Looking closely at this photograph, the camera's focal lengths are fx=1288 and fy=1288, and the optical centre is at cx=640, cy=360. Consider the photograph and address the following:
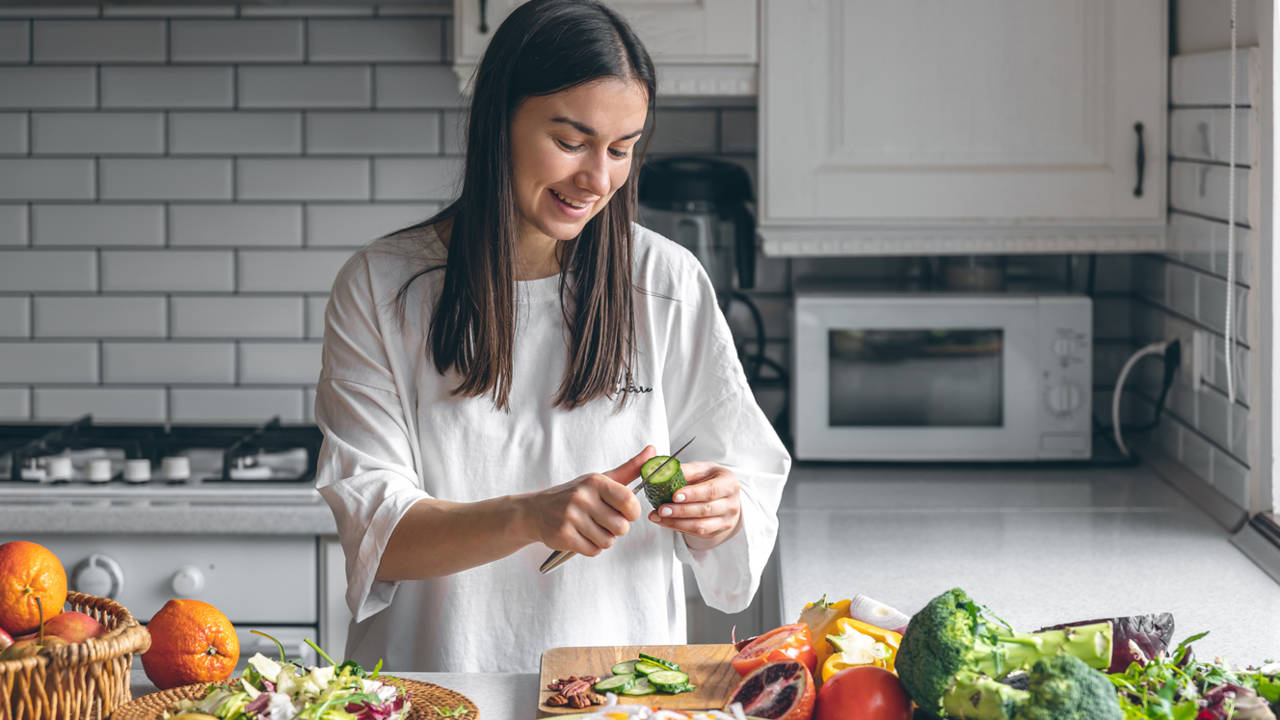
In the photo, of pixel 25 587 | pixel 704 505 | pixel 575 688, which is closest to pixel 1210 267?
pixel 704 505

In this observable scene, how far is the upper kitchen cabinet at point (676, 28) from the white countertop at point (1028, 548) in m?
0.75

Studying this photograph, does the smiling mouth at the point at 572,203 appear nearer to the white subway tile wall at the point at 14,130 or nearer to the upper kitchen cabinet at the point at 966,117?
the upper kitchen cabinet at the point at 966,117

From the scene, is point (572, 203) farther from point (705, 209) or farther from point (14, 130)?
point (14, 130)

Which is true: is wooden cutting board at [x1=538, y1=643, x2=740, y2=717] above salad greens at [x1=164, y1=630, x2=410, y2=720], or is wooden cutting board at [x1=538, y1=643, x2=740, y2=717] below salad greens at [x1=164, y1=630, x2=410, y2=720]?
below

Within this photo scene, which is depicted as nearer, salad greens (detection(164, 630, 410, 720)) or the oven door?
salad greens (detection(164, 630, 410, 720))

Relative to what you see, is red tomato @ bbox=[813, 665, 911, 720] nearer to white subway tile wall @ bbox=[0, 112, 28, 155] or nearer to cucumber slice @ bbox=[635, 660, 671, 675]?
cucumber slice @ bbox=[635, 660, 671, 675]

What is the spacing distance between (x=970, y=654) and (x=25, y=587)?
71 centimetres

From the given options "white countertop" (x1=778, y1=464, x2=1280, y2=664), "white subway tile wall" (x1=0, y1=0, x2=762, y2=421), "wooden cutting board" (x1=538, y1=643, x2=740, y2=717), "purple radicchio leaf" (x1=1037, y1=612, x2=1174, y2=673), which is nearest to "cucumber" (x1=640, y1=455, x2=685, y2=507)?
"wooden cutting board" (x1=538, y1=643, x2=740, y2=717)

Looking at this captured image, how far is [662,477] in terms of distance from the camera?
119 centimetres

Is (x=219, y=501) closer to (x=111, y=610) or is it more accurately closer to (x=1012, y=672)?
(x=111, y=610)

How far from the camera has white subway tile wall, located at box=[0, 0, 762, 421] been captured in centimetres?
247

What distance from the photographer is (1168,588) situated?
1681 mm

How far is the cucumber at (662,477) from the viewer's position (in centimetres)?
119

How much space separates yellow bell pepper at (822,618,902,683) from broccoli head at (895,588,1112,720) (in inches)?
4.0
